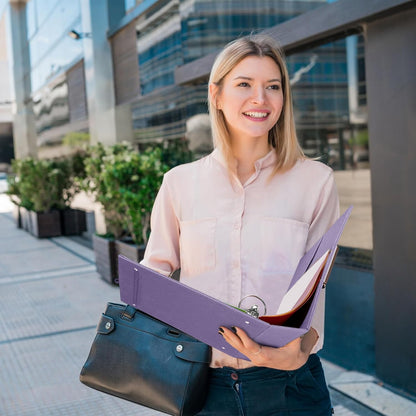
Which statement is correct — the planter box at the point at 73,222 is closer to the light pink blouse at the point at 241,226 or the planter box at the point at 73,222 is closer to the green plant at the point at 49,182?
the green plant at the point at 49,182

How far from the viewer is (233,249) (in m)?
1.53

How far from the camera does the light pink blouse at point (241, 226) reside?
1.50m

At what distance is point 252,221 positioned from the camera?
1539mm

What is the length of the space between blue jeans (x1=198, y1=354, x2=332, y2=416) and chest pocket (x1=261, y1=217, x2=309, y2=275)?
288 millimetres

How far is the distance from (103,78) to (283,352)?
7.98 meters

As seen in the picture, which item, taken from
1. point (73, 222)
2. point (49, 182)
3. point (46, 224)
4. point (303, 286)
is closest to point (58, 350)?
point (303, 286)

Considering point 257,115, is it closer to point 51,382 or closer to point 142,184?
point 51,382

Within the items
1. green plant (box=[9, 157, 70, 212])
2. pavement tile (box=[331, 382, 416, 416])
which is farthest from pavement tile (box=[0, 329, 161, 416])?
green plant (box=[9, 157, 70, 212])

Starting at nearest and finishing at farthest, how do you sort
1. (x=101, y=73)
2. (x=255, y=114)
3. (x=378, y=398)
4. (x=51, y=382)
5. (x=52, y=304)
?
(x=255, y=114) < (x=378, y=398) < (x=51, y=382) < (x=52, y=304) < (x=101, y=73)

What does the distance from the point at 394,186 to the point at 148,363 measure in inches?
93.9

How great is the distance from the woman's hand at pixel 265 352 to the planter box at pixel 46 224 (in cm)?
1024

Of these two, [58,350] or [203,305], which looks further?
[58,350]

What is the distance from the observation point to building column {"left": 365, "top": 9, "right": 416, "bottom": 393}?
3.25m

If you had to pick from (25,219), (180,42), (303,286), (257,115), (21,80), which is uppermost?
(21,80)
